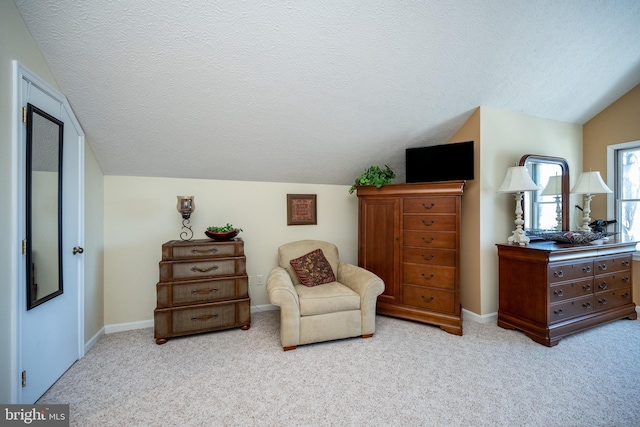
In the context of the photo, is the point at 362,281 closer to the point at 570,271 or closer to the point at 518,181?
the point at 518,181

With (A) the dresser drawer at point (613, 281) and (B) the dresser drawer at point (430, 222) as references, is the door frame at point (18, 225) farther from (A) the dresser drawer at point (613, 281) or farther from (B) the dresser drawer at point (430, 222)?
(A) the dresser drawer at point (613, 281)

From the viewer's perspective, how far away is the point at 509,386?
1806mm

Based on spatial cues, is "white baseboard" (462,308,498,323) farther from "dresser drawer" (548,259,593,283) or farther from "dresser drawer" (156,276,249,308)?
"dresser drawer" (156,276,249,308)

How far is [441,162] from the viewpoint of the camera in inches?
117

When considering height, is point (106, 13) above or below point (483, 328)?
above

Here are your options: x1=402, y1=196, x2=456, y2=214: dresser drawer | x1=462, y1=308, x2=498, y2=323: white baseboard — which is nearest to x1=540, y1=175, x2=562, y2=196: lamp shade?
x1=402, y1=196, x2=456, y2=214: dresser drawer

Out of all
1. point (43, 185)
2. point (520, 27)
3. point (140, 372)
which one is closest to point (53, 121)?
point (43, 185)

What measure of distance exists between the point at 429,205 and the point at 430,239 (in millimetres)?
354

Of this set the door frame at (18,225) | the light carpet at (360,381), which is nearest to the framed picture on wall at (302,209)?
the light carpet at (360,381)

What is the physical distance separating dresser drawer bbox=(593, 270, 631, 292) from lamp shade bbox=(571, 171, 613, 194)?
0.92 metres

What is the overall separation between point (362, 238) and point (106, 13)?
2.82 meters

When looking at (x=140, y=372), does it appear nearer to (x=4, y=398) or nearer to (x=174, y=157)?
(x=4, y=398)

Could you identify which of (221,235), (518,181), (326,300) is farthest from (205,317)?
(518,181)

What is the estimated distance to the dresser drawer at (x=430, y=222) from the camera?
2641 mm
